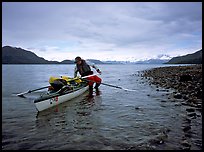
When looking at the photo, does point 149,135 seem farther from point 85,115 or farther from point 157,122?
point 85,115

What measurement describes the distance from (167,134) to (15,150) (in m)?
5.76

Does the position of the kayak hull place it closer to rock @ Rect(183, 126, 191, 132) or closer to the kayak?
the kayak

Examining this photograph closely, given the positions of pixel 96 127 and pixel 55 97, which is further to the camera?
pixel 55 97

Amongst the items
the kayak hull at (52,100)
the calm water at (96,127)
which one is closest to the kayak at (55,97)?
the kayak hull at (52,100)

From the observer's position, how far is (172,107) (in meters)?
13.1

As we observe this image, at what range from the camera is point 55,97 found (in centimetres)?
1346

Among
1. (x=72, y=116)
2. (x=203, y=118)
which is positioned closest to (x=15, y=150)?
(x=72, y=116)

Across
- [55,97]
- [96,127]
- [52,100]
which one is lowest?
[96,127]

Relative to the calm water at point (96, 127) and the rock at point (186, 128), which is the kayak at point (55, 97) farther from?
the rock at point (186, 128)

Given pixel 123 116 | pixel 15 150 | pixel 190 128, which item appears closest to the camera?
pixel 15 150

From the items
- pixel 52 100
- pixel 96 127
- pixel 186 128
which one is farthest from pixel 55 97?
pixel 186 128

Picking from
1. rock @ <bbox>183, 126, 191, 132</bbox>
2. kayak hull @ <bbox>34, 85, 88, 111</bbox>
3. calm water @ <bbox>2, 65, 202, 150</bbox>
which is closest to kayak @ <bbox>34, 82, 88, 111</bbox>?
kayak hull @ <bbox>34, 85, 88, 111</bbox>

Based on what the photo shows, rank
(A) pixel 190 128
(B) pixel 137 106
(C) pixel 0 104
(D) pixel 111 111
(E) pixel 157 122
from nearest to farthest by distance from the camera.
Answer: (A) pixel 190 128 < (E) pixel 157 122 < (D) pixel 111 111 < (B) pixel 137 106 < (C) pixel 0 104

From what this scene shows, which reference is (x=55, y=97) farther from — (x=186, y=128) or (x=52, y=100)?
(x=186, y=128)
